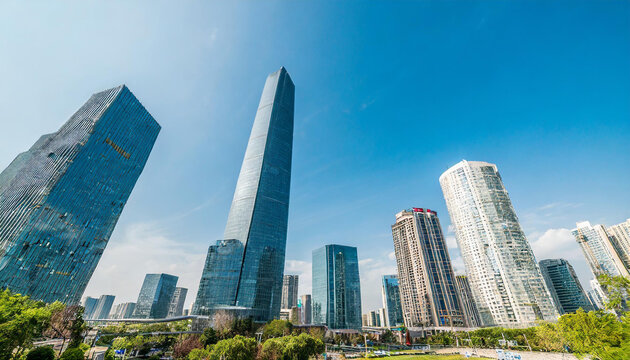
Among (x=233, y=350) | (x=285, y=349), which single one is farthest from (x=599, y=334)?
(x=233, y=350)

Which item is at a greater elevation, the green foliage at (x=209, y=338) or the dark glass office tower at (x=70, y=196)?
the dark glass office tower at (x=70, y=196)

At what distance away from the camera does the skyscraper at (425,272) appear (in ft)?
440

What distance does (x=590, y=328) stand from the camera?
1078 inches

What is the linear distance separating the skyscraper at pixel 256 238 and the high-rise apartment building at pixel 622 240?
230 meters

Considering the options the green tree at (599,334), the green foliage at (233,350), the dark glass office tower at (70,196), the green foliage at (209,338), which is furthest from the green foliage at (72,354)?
the dark glass office tower at (70,196)

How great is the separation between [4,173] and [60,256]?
50148mm

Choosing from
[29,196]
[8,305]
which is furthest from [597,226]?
[29,196]

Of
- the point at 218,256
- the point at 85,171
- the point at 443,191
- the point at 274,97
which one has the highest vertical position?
the point at 274,97

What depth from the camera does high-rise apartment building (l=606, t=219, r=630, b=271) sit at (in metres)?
162

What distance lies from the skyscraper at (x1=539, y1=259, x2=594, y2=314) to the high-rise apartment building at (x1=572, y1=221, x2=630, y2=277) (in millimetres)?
14564

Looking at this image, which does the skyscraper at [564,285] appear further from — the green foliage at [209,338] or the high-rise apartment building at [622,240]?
the green foliage at [209,338]

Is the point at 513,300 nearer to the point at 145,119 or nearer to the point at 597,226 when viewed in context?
the point at 597,226

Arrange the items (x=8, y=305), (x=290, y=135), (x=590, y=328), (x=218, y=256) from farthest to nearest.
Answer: (x=290, y=135), (x=218, y=256), (x=8, y=305), (x=590, y=328)

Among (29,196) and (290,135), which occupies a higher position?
(290,135)
